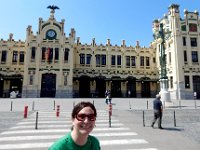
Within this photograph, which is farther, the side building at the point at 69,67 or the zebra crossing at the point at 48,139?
the side building at the point at 69,67

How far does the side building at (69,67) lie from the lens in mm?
38406

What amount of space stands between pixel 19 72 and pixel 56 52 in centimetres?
837

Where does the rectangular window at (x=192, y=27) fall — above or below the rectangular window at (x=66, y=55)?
above

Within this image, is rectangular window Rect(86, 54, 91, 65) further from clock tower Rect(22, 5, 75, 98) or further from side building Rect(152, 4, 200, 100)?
side building Rect(152, 4, 200, 100)

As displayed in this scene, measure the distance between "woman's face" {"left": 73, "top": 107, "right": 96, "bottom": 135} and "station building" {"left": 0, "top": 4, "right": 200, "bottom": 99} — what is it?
119ft

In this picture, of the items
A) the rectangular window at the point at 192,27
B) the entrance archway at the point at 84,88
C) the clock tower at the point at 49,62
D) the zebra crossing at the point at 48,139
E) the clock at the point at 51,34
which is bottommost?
the zebra crossing at the point at 48,139

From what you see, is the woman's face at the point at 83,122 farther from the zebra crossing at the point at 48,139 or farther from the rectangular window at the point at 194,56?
the rectangular window at the point at 194,56

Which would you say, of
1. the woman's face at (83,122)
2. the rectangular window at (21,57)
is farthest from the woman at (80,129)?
the rectangular window at (21,57)

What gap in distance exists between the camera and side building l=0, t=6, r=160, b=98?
38406mm

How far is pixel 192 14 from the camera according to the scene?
41656 millimetres

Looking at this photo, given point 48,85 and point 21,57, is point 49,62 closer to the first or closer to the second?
point 48,85

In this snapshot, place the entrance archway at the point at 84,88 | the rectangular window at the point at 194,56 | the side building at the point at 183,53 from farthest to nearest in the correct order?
the entrance archway at the point at 84,88 → the rectangular window at the point at 194,56 → the side building at the point at 183,53

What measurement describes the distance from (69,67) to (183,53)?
22272mm

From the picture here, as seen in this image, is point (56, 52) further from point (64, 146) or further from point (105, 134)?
point (64, 146)
